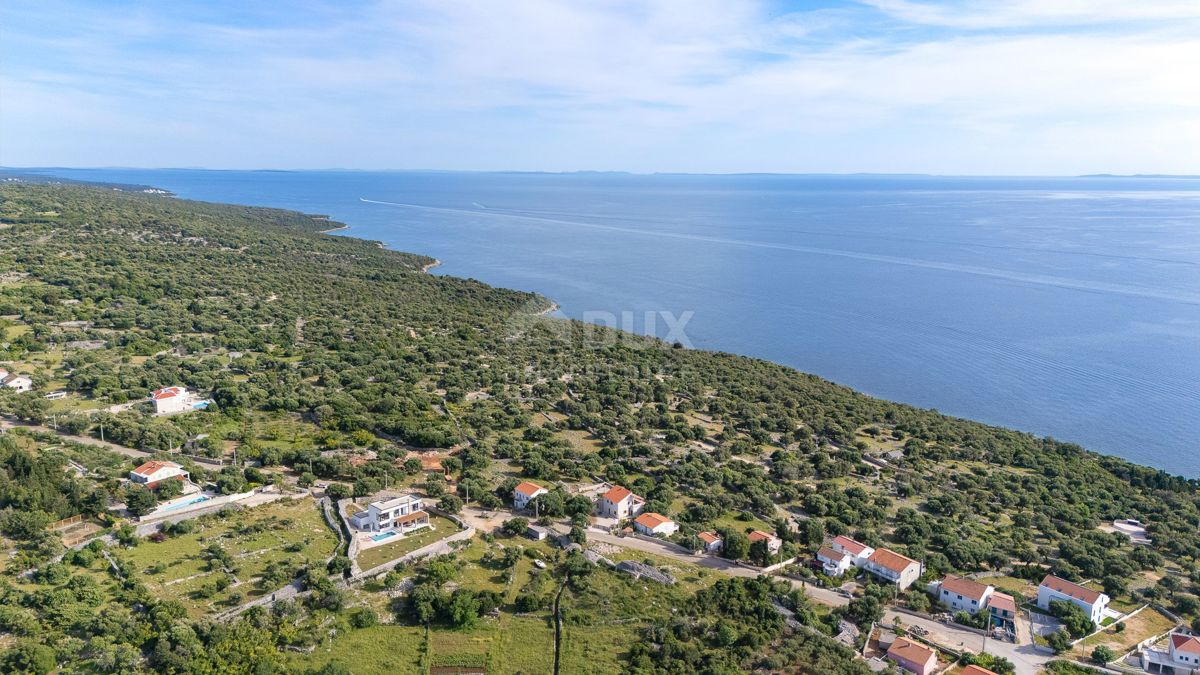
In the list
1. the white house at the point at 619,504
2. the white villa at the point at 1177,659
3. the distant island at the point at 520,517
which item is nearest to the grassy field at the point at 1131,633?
the distant island at the point at 520,517

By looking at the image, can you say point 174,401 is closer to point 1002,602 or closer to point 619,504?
point 619,504

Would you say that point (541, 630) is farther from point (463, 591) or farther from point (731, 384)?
point (731, 384)

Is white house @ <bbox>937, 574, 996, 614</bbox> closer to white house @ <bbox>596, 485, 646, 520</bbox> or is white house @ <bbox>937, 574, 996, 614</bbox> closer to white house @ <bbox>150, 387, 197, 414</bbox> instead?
white house @ <bbox>596, 485, 646, 520</bbox>

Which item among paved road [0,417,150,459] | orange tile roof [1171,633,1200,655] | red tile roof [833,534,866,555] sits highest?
paved road [0,417,150,459]

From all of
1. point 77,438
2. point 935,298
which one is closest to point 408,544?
point 77,438

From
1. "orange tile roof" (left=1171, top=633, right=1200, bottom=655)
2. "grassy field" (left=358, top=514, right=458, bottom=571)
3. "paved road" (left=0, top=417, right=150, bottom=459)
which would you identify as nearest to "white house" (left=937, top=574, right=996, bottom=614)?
"orange tile roof" (left=1171, top=633, right=1200, bottom=655)

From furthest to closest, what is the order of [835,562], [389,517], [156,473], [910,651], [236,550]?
[156,473] → [389,517] → [835,562] → [236,550] → [910,651]
